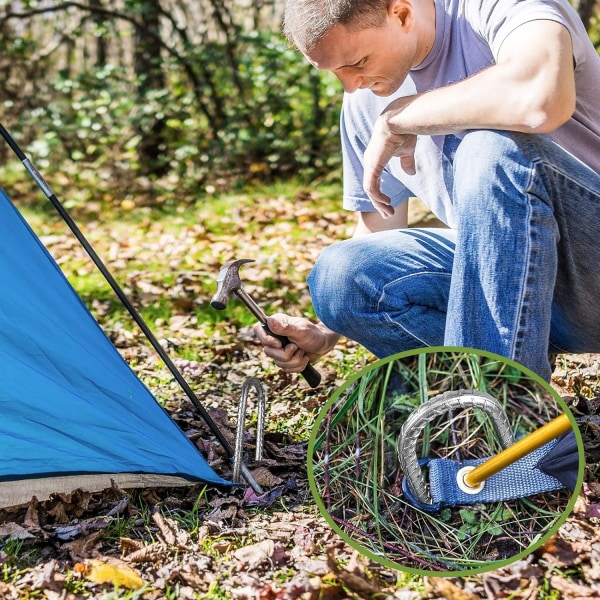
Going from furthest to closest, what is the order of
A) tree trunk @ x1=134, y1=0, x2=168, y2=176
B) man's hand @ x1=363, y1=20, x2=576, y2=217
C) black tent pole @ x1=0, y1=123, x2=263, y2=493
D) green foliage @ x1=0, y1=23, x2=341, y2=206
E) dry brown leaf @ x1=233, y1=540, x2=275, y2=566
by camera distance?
tree trunk @ x1=134, y1=0, x2=168, y2=176
green foliage @ x1=0, y1=23, x2=341, y2=206
black tent pole @ x1=0, y1=123, x2=263, y2=493
dry brown leaf @ x1=233, y1=540, x2=275, y2=566
man's hand @ x1=363, y1=20, x2=576, y2=217

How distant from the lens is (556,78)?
1.69 meters

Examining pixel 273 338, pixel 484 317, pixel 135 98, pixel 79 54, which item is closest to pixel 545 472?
pixel 484 317

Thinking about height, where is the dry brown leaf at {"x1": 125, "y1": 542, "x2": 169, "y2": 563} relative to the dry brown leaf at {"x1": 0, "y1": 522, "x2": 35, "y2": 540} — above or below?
below

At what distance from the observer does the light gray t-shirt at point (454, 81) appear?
1820 mm

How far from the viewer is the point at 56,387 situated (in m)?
1.96

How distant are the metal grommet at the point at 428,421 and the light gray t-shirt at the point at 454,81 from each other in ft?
2.23

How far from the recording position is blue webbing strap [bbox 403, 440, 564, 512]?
175 cm

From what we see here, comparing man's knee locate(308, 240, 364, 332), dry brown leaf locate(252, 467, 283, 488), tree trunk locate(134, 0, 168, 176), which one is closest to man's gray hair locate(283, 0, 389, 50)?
man's knee locate(308, 240, 364, 332)

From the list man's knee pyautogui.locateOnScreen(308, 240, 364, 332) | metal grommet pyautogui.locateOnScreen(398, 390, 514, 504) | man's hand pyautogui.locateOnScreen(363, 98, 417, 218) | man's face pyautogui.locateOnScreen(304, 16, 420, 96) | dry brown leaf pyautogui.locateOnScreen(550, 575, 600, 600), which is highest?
man's face pyautogui.locateOnScreen(304, 16, 420, 96)

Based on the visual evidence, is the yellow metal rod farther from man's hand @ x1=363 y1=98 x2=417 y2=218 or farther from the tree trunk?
the tree trunk

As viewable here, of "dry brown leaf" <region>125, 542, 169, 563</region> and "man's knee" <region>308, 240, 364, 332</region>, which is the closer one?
"dry brown leaf" <region>125, 542, 169, 563</region>

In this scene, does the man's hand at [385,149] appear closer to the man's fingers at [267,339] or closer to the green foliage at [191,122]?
the man's fingers at [267,339]

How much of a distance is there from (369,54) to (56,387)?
3.53 ft

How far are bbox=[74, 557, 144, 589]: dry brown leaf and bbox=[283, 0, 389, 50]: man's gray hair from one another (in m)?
1.24
